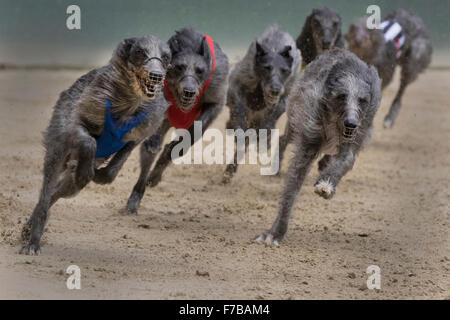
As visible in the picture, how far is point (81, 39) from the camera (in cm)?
812

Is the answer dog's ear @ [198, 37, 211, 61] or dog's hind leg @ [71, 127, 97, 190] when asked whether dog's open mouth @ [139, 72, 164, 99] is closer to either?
dog's hind leg @ [71, 127, 97, 190]

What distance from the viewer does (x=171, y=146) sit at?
522cm

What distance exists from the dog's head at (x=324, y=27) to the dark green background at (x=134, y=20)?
52 cm

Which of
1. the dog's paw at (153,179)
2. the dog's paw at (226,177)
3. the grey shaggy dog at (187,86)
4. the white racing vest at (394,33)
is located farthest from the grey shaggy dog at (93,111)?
the white racing vest at (394,33)

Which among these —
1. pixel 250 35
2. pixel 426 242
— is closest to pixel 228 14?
pixel 250 35

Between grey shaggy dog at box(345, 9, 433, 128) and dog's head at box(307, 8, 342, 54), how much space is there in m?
1.33

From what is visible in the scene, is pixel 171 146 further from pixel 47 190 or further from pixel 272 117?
pixel 47 190

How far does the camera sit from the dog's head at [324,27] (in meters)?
6.37

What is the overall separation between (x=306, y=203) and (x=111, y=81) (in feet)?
7.36

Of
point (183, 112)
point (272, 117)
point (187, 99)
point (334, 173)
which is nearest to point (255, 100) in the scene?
point (272, 117)

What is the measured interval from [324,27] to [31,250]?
348 centimetres

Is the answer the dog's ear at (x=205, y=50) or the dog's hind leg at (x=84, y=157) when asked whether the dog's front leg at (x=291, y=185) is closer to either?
the dog's ear at (x=205, y=50)

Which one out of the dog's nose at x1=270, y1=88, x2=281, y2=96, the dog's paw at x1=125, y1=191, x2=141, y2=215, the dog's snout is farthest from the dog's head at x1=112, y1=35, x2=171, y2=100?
the dog's snout

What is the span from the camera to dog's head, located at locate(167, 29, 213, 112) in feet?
16.1
